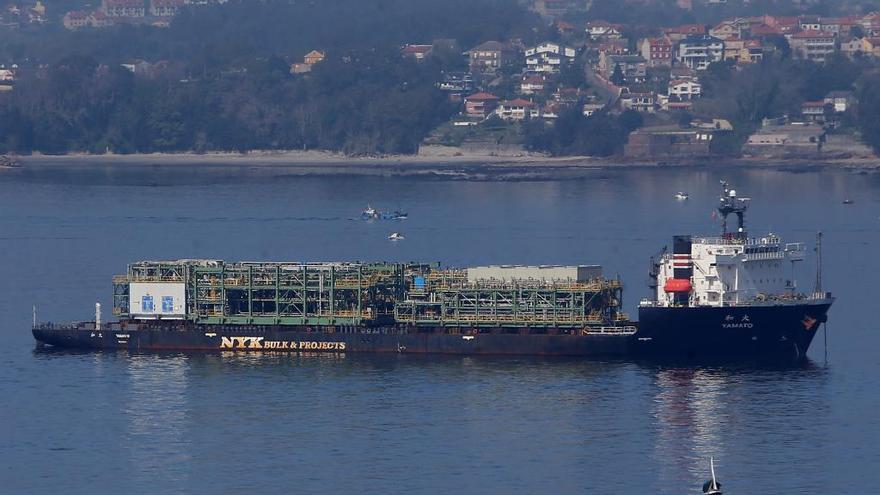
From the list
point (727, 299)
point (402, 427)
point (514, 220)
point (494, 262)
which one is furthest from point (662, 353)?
point (514, 220)

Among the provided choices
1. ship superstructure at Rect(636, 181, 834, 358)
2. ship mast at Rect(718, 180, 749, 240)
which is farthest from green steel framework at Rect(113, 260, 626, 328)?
ship mast at Rect(718, 180, 749, 240)

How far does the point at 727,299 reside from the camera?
8938 cm

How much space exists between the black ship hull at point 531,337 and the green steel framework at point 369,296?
0.46 metres

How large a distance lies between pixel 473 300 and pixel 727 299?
10.1m

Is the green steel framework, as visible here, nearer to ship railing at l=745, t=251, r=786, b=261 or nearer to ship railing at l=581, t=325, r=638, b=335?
ship railing at l=581, t=325, r=638, b=335

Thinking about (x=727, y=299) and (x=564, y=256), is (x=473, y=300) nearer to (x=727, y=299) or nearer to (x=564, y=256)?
(x=727, y=299)

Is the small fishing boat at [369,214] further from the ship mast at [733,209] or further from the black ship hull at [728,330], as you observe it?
the black ship hull at [728,330]

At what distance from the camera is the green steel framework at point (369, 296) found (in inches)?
3563

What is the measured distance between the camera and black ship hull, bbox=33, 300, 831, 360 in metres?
88.4

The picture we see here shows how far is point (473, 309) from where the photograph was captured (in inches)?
3610

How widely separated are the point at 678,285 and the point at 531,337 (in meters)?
6.19

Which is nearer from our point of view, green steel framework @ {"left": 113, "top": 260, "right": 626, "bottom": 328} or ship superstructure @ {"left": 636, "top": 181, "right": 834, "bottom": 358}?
ship superstructure @ {"left": 636, "top": 181, "right": 834, "bottom": 358}

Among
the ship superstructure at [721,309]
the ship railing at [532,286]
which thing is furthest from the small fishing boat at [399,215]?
the ship superstructure at [721,309]

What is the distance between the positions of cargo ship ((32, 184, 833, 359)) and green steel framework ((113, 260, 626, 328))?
54mm
